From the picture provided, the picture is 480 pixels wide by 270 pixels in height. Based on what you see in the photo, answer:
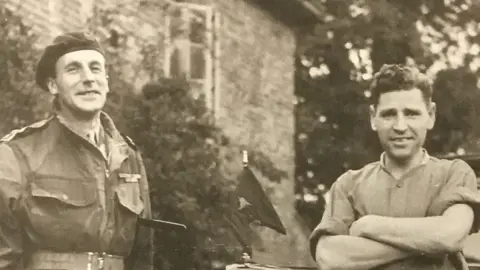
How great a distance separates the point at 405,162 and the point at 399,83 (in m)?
0.24

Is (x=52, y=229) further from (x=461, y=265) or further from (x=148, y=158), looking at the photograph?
(x=461, y=265)

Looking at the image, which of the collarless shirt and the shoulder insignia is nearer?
the collarless shirt

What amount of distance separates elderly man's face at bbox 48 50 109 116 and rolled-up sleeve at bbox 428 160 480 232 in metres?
1.08

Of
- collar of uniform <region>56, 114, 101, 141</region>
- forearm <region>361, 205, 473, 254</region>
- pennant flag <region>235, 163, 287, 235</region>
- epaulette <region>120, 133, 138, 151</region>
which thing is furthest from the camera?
pennant flag <region>235, 163, 287, 235</region>

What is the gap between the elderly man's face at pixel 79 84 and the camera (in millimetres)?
2186

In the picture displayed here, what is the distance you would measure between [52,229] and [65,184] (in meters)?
0.14

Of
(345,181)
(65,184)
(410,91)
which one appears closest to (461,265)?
Result: (345,181)

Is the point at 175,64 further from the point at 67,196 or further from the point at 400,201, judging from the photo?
the point at 400,201

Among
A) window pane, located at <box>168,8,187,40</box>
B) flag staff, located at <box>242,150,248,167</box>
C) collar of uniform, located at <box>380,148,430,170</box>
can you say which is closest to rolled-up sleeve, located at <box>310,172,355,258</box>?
collar of uniform, located at <box>380,148,430,170</box>

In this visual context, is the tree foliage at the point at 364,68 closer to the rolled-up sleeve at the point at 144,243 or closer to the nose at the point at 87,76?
the rolled-up sleeve at the point at 144,243

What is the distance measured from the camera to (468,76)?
2.59 m

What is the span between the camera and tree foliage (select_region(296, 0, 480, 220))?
2.52 m

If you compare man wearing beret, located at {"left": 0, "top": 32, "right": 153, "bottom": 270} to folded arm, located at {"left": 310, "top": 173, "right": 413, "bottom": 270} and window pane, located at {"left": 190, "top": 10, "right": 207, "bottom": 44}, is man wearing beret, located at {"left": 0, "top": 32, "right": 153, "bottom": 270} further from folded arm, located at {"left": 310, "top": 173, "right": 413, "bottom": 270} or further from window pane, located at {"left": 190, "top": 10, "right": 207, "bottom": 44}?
folded arm, located at {"left": 310, "top": 173, "right": 413, "bottom": 270}

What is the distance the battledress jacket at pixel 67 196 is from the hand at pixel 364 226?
0.72 metres
